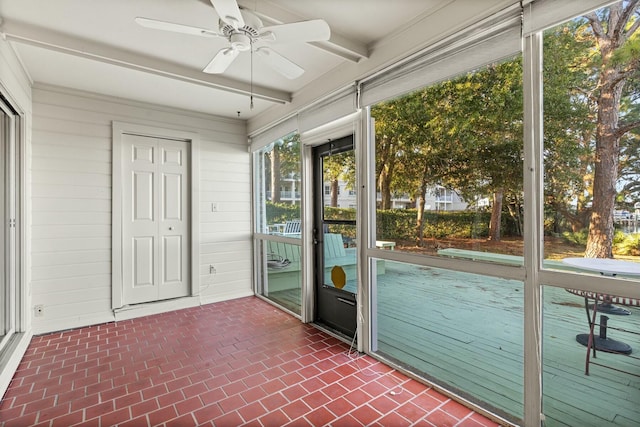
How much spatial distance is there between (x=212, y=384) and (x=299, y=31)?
2.39 m

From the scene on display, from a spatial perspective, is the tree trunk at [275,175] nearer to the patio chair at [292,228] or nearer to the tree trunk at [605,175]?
the patio chair at [292,228]

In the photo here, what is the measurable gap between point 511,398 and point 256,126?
4.00 metres

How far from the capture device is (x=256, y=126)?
452 cm

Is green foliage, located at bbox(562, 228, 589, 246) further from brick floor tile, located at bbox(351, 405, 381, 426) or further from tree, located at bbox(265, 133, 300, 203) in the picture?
tree, located at bbox(265, 133, 300, 203)

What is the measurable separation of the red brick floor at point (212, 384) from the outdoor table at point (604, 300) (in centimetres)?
75

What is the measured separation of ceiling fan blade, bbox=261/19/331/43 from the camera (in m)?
1.70

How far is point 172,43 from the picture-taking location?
8.55 feet

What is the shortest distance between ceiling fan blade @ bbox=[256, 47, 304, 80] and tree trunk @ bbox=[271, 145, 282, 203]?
2.02m

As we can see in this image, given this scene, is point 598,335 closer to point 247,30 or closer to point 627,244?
point 627,244

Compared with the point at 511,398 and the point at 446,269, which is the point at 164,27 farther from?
the point at 511,398

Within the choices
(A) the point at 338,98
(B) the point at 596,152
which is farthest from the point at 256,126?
(B) the point at 596,152

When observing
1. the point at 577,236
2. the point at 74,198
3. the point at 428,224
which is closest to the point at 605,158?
the point at 577,236

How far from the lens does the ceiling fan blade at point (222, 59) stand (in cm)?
201

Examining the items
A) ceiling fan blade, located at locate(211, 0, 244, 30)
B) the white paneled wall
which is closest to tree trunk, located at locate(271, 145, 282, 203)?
the white paneled wall
